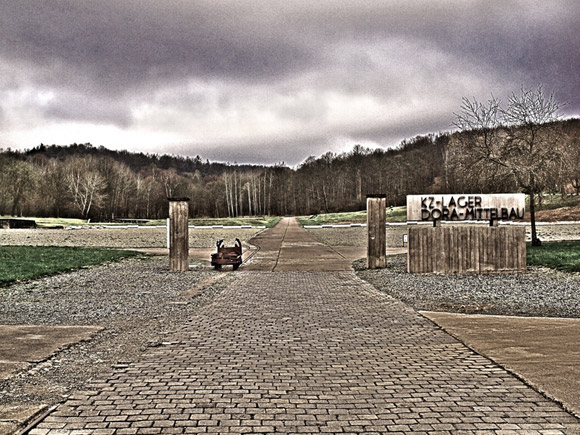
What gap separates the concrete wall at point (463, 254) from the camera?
13555 millimetres

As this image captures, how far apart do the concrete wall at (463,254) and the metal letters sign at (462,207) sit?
1.67 feet

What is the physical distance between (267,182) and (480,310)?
134653 mm

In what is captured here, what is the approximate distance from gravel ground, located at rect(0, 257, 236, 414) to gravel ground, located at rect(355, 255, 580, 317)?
418 cm

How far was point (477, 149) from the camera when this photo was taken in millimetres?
19891

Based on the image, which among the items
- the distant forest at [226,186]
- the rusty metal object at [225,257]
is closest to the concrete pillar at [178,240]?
the rusty metal object at [225,257]

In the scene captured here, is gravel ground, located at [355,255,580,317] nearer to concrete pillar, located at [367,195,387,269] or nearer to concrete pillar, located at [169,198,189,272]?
concrete pillar, located at [367,195,387,269]

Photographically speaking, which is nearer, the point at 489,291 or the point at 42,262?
the point at 489,291

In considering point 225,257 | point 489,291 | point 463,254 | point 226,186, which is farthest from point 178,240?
point 226,186

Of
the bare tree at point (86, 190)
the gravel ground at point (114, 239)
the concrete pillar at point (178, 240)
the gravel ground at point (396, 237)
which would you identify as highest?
the bare tree at point (86, 190)

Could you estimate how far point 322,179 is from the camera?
128m

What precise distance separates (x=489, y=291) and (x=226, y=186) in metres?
105

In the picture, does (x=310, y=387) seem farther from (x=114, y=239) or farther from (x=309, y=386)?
(x=114, y=239)

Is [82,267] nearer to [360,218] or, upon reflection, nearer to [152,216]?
[360,218]

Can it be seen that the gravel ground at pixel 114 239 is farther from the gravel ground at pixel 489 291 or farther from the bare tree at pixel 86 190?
the bare tree at pixel 86 190
